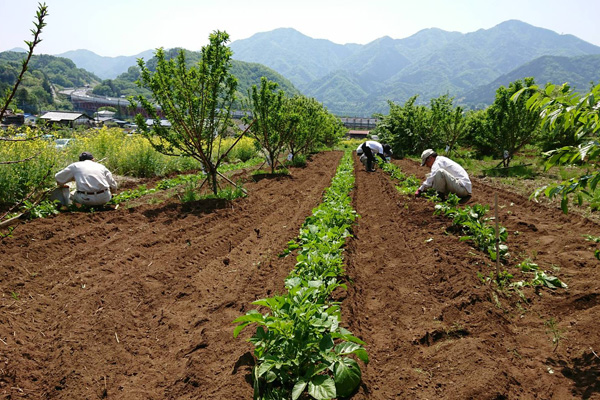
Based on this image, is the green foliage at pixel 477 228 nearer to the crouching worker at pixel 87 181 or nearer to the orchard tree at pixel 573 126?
the orchard tree at pixel 573 126

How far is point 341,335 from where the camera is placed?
2.46 m

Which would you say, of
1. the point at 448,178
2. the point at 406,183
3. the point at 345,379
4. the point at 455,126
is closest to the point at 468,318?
the point at 345,379

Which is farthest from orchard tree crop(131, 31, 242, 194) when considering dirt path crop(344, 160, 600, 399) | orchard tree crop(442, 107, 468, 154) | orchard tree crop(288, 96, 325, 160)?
orchard tree crop(442, 107, 468, 154)

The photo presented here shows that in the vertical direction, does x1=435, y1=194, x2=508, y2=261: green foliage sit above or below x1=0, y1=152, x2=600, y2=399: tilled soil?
above

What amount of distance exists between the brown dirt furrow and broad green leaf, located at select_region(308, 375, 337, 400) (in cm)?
52

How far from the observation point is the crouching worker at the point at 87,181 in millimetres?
6906

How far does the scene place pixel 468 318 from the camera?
3.41 m

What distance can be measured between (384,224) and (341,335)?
15.2 ft

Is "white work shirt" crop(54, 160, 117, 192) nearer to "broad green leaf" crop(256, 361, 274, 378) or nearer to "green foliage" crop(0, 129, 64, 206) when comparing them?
"green foliage" crop(0, 129, 64, 206)

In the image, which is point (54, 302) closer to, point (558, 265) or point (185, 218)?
point (185, 218)

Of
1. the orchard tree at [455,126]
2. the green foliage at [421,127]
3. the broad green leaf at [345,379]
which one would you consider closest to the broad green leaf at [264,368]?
the broad green leaf at [345,379]

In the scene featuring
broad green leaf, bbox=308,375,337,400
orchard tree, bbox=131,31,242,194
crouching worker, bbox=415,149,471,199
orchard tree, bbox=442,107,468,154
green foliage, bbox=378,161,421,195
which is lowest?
green foliage, bbox=378,161,421,195

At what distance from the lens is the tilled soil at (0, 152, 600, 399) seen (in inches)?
104

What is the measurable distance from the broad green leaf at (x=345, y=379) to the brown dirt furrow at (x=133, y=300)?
2.24 ft
